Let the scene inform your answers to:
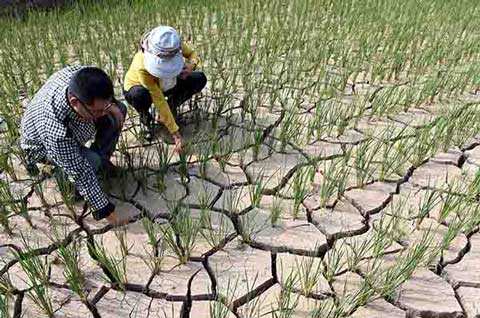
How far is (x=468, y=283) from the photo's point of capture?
196 centimetres

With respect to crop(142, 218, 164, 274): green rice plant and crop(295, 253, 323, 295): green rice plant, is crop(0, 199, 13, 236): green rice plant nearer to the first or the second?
crop(142, 218, 164, 274): green rice plant

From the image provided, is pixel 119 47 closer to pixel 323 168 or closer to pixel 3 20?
pixel 3 20

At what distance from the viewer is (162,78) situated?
2533 millimetres

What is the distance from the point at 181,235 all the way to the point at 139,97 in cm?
92

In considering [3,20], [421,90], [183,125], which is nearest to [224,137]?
[183,125]

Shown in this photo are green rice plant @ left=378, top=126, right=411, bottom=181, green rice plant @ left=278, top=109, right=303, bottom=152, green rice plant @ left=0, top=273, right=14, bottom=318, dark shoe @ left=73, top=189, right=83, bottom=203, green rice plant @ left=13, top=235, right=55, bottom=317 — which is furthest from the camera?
green rice plant @ left=278, top=109, right=303, bottom=152

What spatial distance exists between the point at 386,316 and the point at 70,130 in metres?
1.46

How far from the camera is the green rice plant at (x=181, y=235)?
1.98 meters

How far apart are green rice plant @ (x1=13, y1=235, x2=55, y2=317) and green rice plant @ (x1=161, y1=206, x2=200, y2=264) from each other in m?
0.48

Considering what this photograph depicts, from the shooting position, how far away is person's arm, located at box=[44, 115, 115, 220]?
6.63 feet

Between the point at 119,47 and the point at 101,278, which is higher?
the point at 119,47

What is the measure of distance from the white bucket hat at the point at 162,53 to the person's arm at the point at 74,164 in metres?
0.57

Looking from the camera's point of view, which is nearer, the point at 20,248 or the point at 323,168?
the point at 20,248

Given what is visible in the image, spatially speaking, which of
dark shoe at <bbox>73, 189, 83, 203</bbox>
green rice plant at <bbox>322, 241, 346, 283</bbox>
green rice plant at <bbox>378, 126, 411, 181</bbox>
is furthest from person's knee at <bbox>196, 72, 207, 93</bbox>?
green rice plant at <bbox>322, 241, 346, 283</bbox>
